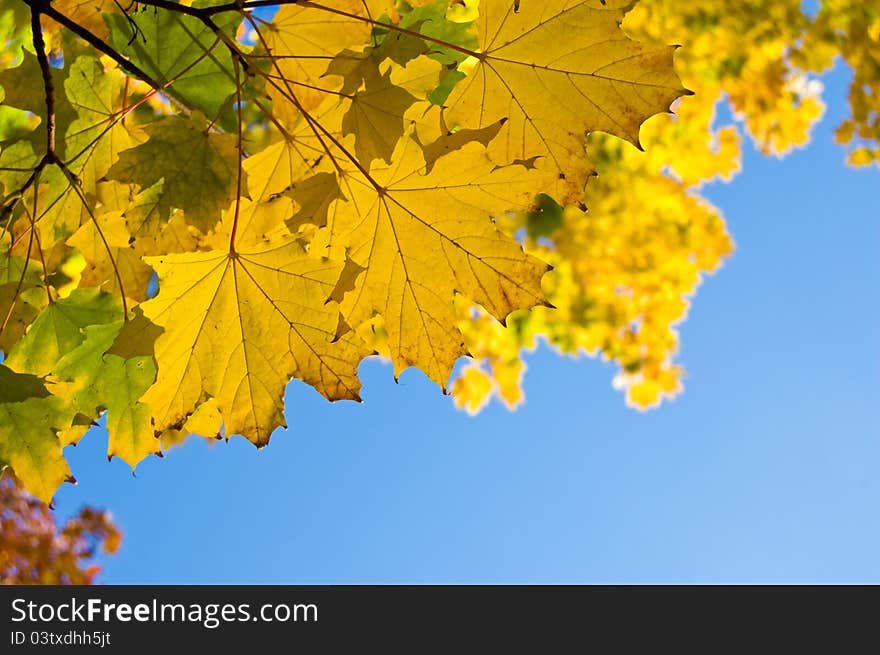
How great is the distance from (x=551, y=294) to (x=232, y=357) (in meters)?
4.38

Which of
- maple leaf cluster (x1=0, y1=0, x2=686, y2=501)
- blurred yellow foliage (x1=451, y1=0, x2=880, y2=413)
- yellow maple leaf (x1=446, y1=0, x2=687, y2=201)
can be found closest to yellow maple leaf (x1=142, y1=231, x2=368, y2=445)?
maple leaf cluster (x1=0, y1=0, x2=686, y2=501)

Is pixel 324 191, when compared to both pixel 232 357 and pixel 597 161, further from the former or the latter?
pixel 597 161

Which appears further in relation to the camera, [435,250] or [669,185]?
[669,185]

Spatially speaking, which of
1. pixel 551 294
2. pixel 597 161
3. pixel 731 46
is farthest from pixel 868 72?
pixel 551 294

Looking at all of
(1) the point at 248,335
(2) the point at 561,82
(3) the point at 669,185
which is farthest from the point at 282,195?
(3) the point at 669,185

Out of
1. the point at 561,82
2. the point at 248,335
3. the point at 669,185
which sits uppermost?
the point at 669,185

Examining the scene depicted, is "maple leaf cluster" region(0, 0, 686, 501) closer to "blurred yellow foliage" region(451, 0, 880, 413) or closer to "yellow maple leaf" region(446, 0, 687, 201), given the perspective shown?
"yellow maple leaf" region(446, 0, 687, 201)

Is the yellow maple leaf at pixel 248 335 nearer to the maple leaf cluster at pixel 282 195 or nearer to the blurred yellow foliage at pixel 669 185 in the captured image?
the maple leaf cluster at pixel 282 195

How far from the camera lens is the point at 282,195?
2.95 feet

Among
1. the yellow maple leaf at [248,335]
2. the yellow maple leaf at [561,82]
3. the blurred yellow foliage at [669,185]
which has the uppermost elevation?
the blurred yellow foliage at [669,185]

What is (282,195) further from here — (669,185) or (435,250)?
(669,185)

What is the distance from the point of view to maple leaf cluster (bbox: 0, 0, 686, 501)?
0.85 metres

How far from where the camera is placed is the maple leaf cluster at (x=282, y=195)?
0.85 m

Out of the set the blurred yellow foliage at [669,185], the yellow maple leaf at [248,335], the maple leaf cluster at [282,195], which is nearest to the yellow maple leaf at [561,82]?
the maple leaf cluster at [282,195]
